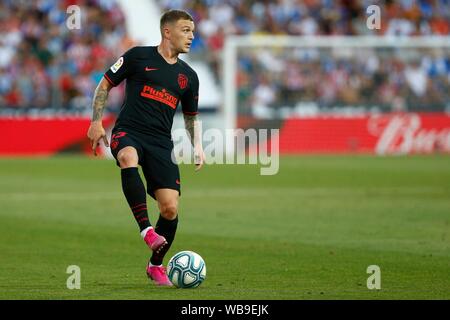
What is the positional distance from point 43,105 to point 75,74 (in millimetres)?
1578

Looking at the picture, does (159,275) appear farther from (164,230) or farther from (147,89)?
(147,89)

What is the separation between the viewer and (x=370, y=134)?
107 ft

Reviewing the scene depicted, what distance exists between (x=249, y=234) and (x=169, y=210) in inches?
177

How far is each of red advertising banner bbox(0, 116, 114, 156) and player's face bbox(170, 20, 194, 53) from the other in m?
20.7

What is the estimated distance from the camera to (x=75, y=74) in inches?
1243

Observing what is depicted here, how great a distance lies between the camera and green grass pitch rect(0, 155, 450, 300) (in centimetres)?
927

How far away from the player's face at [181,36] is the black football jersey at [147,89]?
0.21 m

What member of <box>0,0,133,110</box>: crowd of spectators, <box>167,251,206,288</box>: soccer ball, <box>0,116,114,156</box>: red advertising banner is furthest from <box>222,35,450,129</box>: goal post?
<box>167,251,206,288</box>: soccer ball

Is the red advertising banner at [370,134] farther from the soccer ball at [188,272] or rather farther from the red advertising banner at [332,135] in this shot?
the soccer ball at [188,272]
